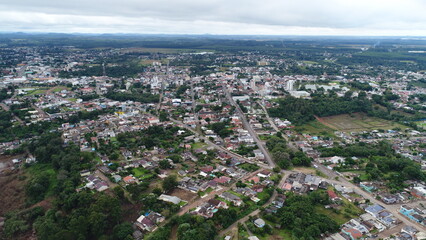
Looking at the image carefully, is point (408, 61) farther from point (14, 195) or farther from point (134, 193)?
point (14, 195)

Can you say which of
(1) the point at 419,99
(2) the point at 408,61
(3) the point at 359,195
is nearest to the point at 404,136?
(3) the point at 359,195

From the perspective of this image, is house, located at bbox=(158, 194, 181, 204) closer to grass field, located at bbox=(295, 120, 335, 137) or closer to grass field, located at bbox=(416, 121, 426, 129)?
grass field, located at bbox=(295, 120, 335, 137)

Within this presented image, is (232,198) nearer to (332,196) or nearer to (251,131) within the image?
(332,196)

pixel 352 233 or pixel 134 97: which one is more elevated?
pixel 134 97

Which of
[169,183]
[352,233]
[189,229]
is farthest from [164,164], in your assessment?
[352,233]

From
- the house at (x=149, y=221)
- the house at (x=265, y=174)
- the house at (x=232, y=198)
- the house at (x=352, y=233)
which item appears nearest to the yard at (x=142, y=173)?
the house at (x=149, y=221)

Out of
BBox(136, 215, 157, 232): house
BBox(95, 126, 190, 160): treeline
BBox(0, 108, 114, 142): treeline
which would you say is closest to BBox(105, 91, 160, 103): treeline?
BBox(0, 108, 114, 142): treeline
